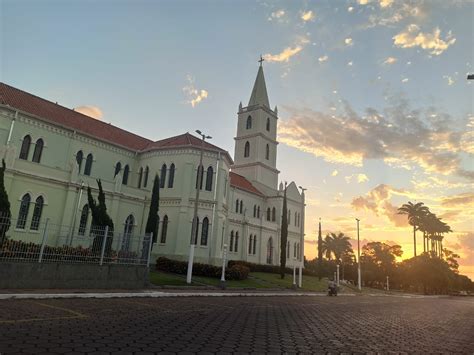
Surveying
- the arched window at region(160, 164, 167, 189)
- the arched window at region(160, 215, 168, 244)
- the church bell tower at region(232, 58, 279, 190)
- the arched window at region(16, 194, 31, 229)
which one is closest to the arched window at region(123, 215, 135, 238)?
the arched window at region(160, 215, 168, 244)

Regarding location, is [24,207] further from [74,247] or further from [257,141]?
[257,141]

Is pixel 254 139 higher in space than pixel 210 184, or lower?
higher

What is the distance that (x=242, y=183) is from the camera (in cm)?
5184

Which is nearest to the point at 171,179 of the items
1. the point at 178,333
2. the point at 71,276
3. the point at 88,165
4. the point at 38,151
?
the point at 88,165

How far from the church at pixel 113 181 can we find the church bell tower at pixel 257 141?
8.43 meters

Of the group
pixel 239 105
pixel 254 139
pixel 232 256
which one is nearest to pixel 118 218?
pixel 232 256

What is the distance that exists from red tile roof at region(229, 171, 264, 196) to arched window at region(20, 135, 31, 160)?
986 inches

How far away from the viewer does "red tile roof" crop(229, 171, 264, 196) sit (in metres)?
49.1

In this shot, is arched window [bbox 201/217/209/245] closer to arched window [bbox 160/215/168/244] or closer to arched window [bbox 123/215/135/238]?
arched window [bbox 160/215/168/244]

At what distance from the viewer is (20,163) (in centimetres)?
2680

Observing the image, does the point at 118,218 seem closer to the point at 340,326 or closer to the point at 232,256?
the point at 232,256

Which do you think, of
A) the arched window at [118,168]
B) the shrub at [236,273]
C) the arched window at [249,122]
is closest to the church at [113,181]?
the arched window at [118,168]

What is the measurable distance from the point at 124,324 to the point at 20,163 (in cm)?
2340

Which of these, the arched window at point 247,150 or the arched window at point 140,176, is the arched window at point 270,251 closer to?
the arched window at point 247,150
